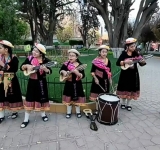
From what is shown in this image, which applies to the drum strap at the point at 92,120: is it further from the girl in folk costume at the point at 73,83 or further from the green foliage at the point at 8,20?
the green foliage at the point at 8,20

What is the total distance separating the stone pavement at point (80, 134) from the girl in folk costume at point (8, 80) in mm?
401

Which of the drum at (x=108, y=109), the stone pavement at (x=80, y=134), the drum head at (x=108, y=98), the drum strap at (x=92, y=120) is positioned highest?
the drum head at (x=108, y=98)

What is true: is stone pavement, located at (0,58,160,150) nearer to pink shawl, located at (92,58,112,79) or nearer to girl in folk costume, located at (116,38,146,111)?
girl in folk costume, located at (116,38,146,111)

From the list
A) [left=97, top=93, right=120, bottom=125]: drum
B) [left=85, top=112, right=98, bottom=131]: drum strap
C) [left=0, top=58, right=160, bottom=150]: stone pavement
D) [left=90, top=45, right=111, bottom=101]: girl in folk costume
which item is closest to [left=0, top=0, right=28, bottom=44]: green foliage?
[left=0, top=58, right=160, bottom=150]: stone pavement

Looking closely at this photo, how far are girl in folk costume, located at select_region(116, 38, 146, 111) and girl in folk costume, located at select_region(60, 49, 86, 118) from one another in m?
1.08

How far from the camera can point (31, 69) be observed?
145 inches

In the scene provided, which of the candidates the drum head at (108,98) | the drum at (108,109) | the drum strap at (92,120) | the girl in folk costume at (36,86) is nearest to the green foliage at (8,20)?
the girl in folk costume at (36,86)

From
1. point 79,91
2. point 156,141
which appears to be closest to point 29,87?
point 79,91

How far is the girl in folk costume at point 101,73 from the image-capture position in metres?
4.22

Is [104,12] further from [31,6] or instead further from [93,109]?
[93,109]

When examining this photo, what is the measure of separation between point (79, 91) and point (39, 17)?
64.3 ft

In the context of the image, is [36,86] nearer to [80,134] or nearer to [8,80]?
[8,80]

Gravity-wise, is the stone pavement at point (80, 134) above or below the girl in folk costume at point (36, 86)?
below

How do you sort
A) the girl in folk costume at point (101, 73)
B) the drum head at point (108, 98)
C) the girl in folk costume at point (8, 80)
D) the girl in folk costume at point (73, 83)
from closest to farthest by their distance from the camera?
the girl in folk costume at point (8, 80) → the drum head at point (108, 98) → the girl in folk costume at point (73, 83) → the girl in folk costume at point (101, 73)
